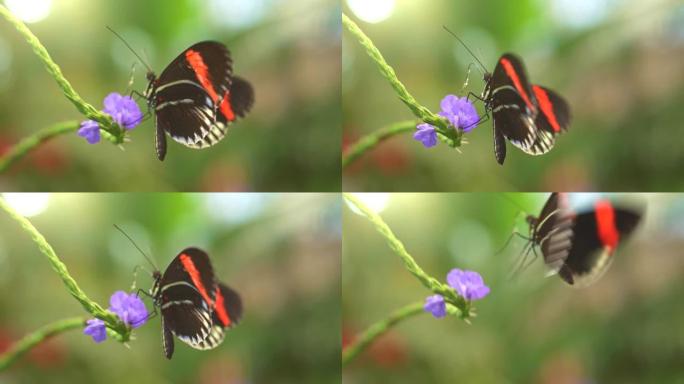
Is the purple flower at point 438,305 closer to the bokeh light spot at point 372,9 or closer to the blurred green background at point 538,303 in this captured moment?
the blurred green background at point 538,303

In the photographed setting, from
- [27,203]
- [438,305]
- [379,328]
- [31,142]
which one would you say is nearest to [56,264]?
[27,203]

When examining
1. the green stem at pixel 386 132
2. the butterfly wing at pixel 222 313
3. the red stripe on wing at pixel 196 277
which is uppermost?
the green stem at pixel 386 132

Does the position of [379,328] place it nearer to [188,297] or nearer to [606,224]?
[188,297]

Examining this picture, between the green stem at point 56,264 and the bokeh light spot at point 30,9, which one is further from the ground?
the bokeh light spot at point 30,9

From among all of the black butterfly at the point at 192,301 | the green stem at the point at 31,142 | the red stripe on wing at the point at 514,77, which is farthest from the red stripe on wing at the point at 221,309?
the red stripe on wing at the point at 514,77

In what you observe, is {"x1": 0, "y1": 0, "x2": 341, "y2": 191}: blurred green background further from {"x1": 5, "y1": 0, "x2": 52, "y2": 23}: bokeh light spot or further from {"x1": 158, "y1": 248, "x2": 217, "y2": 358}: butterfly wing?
{"x1": 158, "y1": 248, "x2": 217, "y2": 358}: butterfly wing
